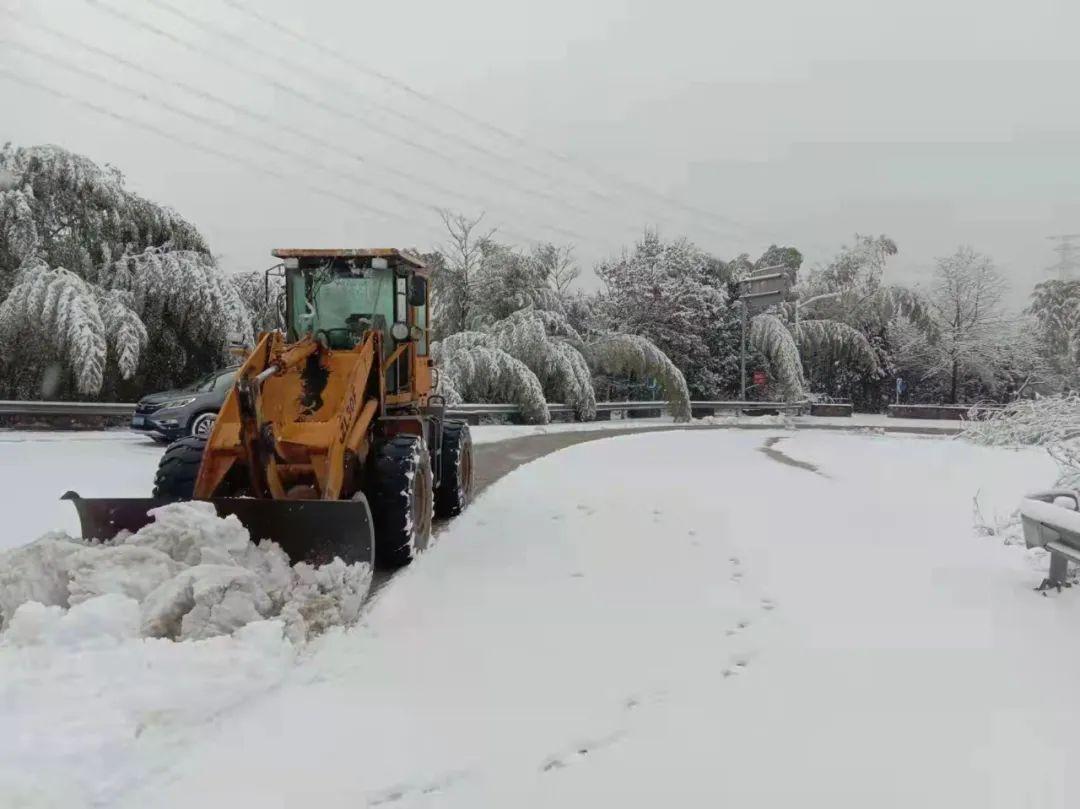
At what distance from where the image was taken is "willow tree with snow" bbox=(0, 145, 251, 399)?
1844 cm

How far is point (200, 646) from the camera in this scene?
416 centimetres

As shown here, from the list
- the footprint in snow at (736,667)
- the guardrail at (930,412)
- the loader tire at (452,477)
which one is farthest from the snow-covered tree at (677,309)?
the footprint in snow at (736,667)

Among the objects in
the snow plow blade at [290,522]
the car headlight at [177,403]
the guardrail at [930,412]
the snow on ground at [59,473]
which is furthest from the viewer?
the guardrail at [930,412]

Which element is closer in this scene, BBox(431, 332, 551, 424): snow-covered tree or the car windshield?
the car windshield

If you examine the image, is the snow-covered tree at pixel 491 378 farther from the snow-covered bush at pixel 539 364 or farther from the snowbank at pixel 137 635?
the snowbank at pixel 137 635

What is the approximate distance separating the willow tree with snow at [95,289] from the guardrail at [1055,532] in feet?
53.8

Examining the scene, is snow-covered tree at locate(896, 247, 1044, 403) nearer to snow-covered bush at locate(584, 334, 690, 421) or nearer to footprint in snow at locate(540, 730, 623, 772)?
snow-covered bush at locate(584, 334, 690, 421)

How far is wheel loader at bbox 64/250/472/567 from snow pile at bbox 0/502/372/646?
0.24 metres

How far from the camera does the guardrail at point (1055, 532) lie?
525 centimetres

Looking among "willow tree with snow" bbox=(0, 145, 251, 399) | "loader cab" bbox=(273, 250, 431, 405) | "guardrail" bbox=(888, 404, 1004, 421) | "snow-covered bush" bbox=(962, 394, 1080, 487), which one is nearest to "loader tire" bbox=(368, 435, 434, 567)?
"loader cab" bbox=(273, 250, 431, 405)

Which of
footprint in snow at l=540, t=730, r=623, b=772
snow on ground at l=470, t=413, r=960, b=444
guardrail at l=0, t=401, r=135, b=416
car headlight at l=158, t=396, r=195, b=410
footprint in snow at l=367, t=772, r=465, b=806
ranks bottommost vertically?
footprint in snow at l=367, t=772, r=465, b=806

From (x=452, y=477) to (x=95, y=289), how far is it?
1473 centimetres

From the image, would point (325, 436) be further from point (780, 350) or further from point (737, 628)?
point (780, 350)

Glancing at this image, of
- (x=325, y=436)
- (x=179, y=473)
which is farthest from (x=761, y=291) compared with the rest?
(x=179, y=473)
